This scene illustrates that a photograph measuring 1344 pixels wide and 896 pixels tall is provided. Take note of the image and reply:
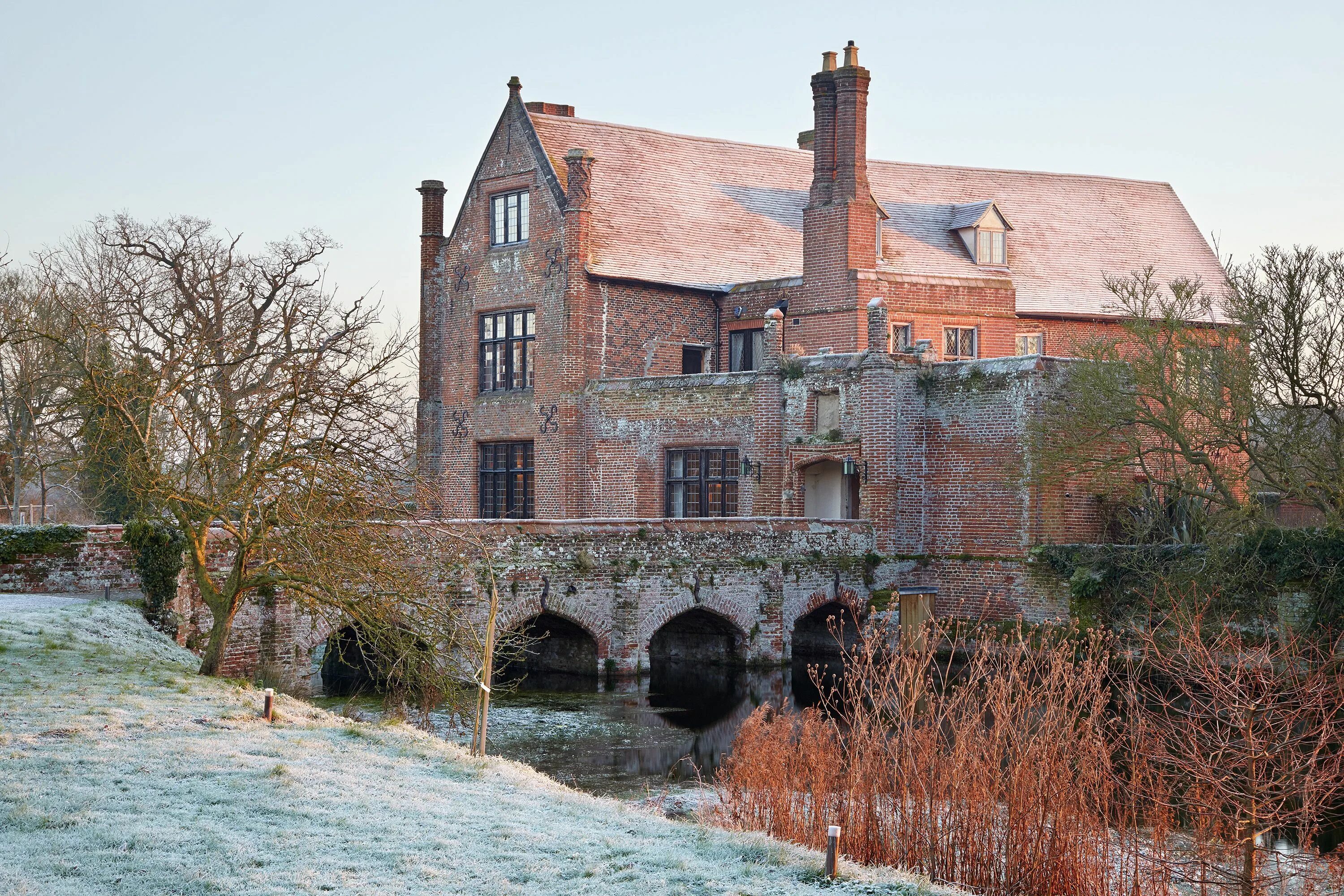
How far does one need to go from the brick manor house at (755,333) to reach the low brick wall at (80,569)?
10061mm

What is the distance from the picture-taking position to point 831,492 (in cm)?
2802

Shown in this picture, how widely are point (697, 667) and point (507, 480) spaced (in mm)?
8119

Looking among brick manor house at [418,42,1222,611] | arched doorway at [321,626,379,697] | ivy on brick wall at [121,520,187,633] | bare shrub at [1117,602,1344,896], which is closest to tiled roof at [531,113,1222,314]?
brick manor house at [418,42,1222,611]

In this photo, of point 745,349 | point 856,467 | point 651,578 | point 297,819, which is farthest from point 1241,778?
point 745,349

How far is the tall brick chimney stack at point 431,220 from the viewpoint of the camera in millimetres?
32531

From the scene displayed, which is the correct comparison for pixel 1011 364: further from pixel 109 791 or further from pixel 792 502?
pixel 109 791

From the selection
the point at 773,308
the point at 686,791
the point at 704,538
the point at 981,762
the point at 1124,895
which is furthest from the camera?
the point at 773,308

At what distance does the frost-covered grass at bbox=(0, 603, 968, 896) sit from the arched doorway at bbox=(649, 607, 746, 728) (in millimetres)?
8991

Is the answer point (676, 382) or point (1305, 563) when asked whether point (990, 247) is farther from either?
point (1305, 563)

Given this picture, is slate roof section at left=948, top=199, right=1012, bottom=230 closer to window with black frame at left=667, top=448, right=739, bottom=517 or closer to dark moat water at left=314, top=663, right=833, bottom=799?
window with black frame at left=667, top=448, right=739, bottom=517

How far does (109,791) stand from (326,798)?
1.43 meters

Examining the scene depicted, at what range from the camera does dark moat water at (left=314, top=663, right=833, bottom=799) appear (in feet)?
52.9

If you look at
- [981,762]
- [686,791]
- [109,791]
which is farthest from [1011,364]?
[109,791]

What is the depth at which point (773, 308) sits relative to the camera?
96.7 feet
